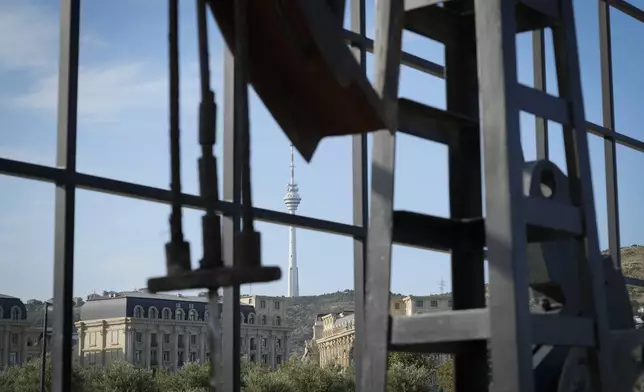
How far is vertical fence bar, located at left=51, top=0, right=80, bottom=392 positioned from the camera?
3.33m

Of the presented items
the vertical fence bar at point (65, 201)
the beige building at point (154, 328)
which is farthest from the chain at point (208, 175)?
the beige building at point (154, 328)

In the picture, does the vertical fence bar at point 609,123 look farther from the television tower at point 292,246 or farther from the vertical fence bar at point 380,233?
the television tower at point 292,246

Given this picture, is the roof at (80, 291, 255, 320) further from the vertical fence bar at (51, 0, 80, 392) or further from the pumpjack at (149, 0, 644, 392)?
the pumpjack at (149, 0, 644, 392)

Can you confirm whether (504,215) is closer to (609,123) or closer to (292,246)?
(609,123)

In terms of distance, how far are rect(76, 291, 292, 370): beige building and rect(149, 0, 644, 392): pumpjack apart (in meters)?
27.7

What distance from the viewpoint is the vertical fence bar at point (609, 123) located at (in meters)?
6.96

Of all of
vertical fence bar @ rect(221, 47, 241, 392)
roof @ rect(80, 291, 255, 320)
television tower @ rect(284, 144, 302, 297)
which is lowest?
vertical fence bar @ rect(221, 47, 241, 392)

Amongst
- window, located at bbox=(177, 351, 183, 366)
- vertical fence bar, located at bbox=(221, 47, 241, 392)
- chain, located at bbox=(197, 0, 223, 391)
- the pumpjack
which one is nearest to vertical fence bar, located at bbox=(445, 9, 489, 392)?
the pumpjack

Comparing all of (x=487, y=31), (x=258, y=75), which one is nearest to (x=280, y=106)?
(x=258, y=75)

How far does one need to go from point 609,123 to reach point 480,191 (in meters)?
4.57

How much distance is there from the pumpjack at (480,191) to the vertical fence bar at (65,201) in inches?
49.8

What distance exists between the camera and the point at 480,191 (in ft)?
9.27

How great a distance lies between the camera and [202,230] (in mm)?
1383

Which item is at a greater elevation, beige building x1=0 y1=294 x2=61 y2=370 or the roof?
the roof
